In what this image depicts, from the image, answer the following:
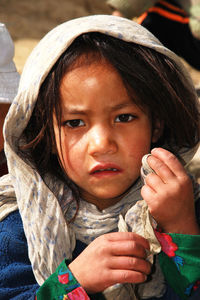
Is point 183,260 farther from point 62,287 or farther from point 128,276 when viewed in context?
point 62,287

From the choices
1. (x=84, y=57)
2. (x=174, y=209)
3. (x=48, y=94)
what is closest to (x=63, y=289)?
(x=174, y=209)

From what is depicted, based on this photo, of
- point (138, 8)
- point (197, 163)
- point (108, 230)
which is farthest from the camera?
point (138, 8)

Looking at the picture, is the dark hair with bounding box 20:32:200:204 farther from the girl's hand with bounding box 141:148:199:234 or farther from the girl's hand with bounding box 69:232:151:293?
the girl's hand with bounding box 69:232:151:293

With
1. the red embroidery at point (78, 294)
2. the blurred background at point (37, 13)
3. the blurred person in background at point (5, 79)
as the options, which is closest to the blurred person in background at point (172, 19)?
the blurred person in background at point (5, 79)

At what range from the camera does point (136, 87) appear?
4.77ft

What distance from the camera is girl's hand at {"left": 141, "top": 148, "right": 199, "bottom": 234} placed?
132 cm

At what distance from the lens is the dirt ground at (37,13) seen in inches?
258

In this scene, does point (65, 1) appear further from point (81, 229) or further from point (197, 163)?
point (81, 229)

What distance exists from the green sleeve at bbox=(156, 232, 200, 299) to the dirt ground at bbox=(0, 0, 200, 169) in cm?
526

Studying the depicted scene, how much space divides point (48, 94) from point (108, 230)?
1.67ft

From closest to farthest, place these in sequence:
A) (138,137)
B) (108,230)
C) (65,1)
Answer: (138,137) < (108,230) < (65,1)

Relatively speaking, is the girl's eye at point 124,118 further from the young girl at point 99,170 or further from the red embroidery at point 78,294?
the red embroidery at point 78,294

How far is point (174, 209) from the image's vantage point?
1328 millimetres

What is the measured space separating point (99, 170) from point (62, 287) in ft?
1.22
